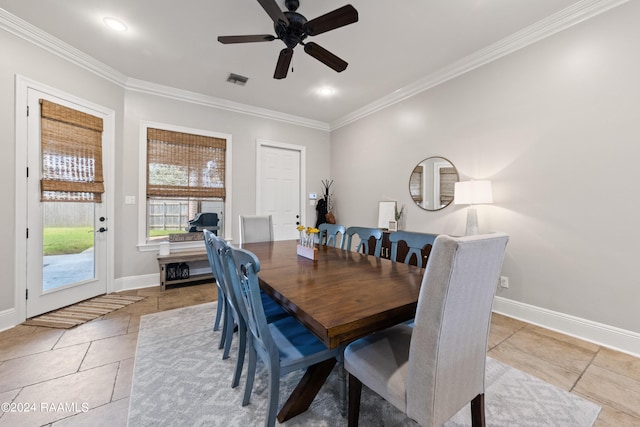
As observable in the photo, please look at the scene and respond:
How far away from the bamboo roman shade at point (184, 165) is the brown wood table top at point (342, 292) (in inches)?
103

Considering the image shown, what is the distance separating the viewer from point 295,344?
1.37 meters

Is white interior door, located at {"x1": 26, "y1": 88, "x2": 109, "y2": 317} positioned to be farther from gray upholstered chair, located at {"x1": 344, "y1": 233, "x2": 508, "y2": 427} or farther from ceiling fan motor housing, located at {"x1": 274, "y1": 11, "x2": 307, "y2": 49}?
gray upholstered chair, located at {"x1": 344, "y1": 233, "x2": 508, "y2": 427}

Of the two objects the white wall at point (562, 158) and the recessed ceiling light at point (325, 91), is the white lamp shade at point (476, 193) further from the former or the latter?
the recessed ceiling light at point (325, 91)

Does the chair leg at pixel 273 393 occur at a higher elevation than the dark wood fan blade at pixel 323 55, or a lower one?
lower

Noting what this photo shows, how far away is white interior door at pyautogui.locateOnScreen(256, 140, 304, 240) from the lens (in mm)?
4719

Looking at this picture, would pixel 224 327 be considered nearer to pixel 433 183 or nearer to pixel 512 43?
pixel 433 183

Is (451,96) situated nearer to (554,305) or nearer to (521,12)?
(521,12)


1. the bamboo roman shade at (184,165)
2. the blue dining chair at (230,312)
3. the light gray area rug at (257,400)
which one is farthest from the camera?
the bamboo roman shade at (184,165)

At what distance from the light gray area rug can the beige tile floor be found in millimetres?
96

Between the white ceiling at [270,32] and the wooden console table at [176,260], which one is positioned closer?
the white ceiling at [270,32]

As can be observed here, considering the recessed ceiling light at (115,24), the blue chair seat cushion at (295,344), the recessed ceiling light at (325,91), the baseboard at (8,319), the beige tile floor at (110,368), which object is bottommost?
the beige tile floor at (110,368)

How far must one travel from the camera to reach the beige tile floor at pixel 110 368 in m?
1.46

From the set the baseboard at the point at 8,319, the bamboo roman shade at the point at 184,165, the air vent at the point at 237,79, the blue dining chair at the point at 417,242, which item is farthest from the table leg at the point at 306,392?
the air vent at the point at 237,79

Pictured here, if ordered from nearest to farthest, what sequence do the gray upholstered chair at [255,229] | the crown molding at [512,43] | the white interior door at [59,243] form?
the crown molding at [512,43] → the white interior door at [59,243] → the gray upholstered chair at [255,229]
